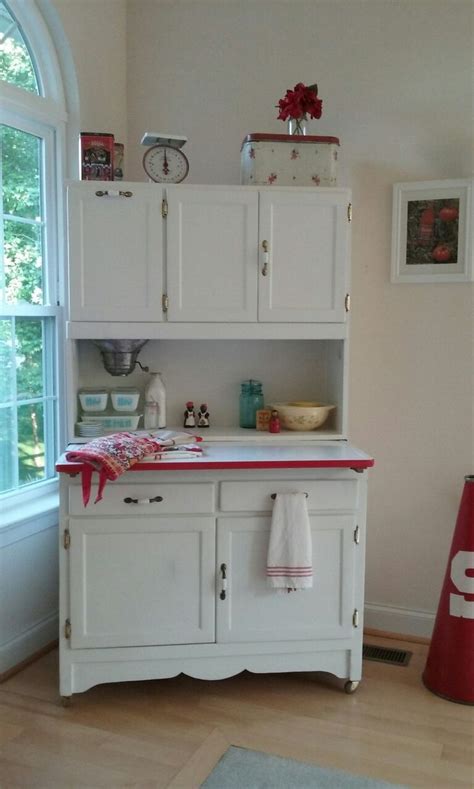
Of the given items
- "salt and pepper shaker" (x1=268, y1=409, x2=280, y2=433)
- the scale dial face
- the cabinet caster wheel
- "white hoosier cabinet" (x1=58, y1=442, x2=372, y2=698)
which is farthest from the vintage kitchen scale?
the cabinet caster wheel

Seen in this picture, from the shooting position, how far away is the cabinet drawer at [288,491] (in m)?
2.53

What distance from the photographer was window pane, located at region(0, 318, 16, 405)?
9.07ft

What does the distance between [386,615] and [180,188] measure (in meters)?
2.04

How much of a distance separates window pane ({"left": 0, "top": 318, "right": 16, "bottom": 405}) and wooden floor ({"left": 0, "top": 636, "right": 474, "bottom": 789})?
3.59 feet

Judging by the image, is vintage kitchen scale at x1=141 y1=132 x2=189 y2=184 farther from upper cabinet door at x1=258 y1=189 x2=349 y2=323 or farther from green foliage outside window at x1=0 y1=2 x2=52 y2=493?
green foliage outside window at x1=0 y1=2 x2=52 y2=493

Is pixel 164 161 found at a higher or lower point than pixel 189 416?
higher

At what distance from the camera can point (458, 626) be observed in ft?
8.57

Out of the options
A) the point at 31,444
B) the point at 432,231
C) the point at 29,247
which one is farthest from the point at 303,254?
the point at 31,444

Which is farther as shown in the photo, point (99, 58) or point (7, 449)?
point (99, 58)

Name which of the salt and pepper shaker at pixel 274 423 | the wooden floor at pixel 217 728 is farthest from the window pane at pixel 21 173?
the wooden floor at pixel 217 728

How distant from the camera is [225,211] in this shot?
2.78m

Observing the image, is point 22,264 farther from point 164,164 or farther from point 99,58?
point 99,58

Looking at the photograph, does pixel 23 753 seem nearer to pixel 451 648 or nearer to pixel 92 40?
pixel 451 648

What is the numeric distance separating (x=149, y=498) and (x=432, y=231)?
162 cm
